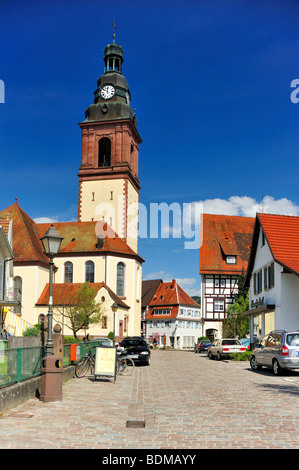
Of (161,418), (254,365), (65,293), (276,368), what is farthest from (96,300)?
(161,418)

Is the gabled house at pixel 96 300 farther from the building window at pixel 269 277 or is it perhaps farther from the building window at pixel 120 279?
the building window at pixel 269 277

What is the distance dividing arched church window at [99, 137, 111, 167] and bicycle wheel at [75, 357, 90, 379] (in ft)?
159

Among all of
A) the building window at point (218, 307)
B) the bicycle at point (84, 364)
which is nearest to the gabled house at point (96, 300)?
the building window at point (218, 307)

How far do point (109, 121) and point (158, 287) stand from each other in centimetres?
3484

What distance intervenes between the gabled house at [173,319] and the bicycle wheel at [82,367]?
203 feet

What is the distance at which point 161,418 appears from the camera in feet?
34.2

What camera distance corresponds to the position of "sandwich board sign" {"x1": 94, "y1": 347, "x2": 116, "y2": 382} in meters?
18.2

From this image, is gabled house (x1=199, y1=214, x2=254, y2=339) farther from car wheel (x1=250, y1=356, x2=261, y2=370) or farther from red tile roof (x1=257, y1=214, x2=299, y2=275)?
car wheel (x1=250, y1=356, x2=261, y2=370)

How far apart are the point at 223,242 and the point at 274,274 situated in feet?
119

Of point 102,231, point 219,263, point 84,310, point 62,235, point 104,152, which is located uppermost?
point 104,152

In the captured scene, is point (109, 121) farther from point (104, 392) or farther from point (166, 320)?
point (104, 392)

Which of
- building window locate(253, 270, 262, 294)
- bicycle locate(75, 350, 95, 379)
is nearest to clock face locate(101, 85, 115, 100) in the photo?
building window locate(253, 270, 262, 294)

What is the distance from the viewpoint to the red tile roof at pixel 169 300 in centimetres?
8381

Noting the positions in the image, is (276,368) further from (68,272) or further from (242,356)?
(68,272)
